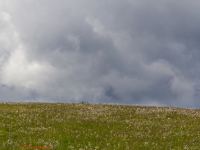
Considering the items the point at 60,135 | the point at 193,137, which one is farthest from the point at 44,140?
the point at 193,137

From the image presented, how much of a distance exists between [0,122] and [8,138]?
193 inches

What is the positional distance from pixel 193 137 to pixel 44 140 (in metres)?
9.85

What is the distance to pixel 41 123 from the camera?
85.7 feet

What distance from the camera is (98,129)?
80.3 ft

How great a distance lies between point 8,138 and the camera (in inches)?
864

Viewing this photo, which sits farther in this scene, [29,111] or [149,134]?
[29,111]

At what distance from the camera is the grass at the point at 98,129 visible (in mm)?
20453

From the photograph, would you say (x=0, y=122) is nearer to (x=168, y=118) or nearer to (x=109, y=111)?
(x=109, y=111)

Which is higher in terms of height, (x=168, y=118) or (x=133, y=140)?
(x=168, y=118)

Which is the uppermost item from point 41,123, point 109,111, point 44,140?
point 109,111

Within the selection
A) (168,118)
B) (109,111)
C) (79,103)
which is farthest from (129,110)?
(79,103)

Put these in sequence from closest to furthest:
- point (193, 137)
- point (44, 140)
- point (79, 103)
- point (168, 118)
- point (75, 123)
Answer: point (44, 140) → point (193, 137) → point (75, 123) → point (168, 118) → point (79, 103)

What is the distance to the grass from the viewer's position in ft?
67.1

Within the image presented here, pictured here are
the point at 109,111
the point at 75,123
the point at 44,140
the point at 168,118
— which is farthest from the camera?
the point at 109,111
